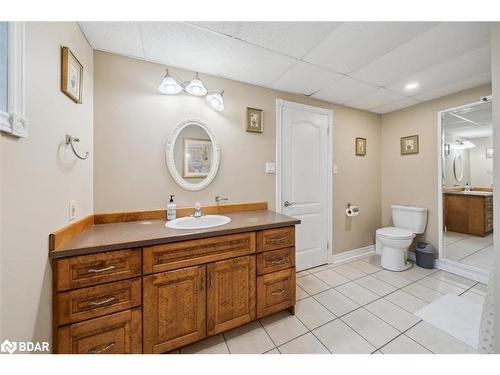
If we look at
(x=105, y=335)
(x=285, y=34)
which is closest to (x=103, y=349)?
(x=105, y=335)

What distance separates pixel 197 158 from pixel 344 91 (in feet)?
6.26

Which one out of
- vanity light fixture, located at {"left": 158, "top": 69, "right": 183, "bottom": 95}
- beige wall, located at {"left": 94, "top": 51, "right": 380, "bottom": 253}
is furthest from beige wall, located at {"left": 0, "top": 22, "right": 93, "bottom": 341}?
vanity light fixture, located at {"left": 158, "top": 69, "right": 183, "bottom": 95}

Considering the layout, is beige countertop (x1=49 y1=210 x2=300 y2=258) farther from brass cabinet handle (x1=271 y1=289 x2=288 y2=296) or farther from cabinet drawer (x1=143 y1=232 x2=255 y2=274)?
brass cabinet handle (x1=271 y1=289 x2=288 y2=296)

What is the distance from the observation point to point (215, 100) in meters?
1.79

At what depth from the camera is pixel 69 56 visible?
109 cm

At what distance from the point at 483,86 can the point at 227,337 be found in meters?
3.60

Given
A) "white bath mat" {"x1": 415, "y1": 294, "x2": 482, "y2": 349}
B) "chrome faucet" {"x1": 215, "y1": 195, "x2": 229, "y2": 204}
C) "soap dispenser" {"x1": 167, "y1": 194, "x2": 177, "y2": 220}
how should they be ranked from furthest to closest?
1. "chrome faucet" {"x1": 215, "y1": 195, "x2": 229, "y2": 204}
2. "soap dispenser" {"x1": 167, "y1": 194, "x2": 177, "y2": 220}
3. "white bath mat" {"x1": 415, "y1": 294, "x2": 482, "y2": 349}

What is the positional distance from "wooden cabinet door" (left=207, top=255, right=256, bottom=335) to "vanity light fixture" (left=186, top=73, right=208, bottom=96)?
57.1 inches

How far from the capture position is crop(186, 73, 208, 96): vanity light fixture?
1651 mm

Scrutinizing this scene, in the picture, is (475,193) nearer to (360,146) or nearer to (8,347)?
(360,146)

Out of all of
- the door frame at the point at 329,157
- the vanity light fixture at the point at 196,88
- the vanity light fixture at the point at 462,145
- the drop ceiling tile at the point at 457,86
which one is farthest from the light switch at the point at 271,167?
the vanity light fixture at the point at 462,145

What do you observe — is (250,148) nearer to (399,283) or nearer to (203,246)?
(203,246)

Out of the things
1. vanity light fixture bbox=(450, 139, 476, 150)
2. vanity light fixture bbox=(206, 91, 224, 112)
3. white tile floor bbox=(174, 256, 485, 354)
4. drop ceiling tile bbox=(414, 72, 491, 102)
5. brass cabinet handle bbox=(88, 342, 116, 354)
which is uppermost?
drop ceiling tile bbox=(414, 72, 491, 102)
